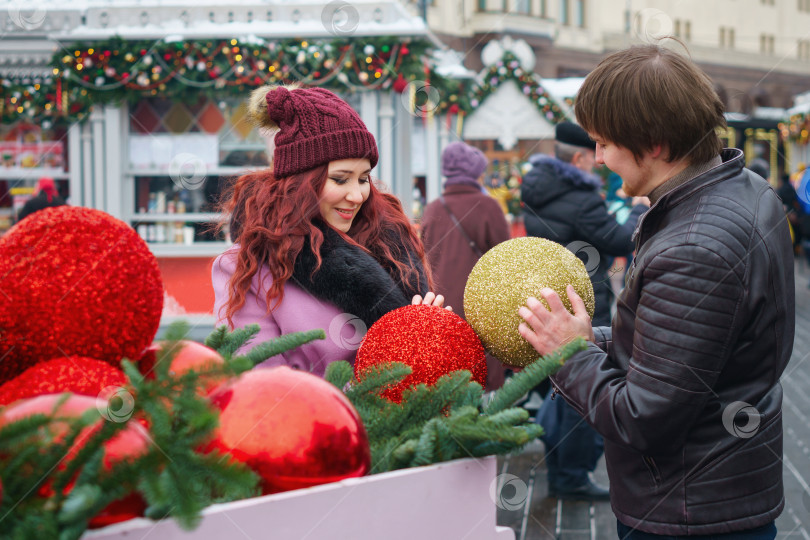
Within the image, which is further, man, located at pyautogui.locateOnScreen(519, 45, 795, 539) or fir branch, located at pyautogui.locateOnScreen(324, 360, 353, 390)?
man, located at pyautogui.locateOnScreen(519, 45, 795, 539)

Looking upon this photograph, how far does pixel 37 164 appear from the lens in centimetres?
817

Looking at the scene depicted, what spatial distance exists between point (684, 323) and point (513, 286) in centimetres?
34

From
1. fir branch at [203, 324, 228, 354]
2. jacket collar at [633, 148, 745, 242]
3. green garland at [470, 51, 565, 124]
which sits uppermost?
green garland at [470, 51, 565, 124]

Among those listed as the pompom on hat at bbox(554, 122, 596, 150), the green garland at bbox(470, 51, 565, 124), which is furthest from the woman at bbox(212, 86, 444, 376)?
the green garland at bbox(470, 51, 565, 124)

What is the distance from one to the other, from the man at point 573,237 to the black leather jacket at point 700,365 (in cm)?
286

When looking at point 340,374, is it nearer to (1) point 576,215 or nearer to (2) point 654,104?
Result: (2) point 654,104

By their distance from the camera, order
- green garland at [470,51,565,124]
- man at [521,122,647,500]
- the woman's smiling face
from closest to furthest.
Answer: the woman's smiling face
man at [521,122,647,500]
green garland at [470,51,565,124]

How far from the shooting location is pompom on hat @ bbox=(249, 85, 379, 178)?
2443 millimetres

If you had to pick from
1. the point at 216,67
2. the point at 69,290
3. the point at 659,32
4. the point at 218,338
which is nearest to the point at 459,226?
the point at 216,67

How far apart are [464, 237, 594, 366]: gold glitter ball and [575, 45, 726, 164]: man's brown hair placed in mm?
274

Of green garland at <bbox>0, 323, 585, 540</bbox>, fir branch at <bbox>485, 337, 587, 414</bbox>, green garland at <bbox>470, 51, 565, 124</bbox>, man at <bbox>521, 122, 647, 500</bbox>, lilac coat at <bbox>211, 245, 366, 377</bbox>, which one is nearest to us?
green garland at <bbox>0, 323, 585, 540</bbox>

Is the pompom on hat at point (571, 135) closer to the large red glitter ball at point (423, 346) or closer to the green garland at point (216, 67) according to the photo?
the large red glitter ball at point (423, 346)

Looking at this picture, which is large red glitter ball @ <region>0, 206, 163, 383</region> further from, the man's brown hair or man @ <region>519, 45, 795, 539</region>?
the man's brown hair

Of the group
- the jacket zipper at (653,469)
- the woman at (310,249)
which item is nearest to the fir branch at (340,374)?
the jacket zipper at (653,469)
